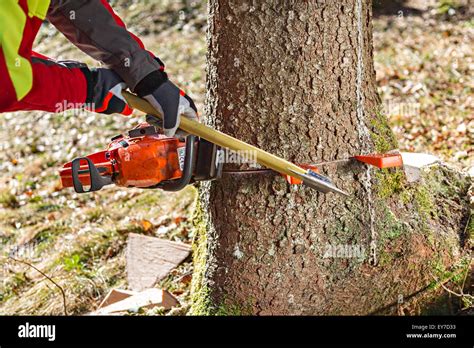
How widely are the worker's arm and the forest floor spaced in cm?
125

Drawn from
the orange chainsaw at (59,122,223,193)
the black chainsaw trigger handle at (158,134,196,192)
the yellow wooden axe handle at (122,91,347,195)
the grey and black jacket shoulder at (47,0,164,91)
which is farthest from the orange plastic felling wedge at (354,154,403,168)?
the grey and black jacket shoulder at (47,0,164,91)

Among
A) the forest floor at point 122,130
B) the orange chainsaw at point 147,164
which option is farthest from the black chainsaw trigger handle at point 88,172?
the forest floor at point 122,130

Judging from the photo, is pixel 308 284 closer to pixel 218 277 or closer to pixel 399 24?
pixel 218 277

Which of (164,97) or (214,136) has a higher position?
(164,97)

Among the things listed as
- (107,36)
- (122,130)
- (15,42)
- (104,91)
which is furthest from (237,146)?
(122,130)

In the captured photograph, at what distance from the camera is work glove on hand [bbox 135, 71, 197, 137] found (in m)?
2.62

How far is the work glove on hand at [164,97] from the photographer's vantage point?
103 inches

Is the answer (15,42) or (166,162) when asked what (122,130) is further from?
(15,42)

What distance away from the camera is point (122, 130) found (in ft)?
19.5

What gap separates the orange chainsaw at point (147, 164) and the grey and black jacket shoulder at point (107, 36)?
281 millimetres

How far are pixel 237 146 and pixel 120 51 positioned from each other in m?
0.60

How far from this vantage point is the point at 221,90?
299cm

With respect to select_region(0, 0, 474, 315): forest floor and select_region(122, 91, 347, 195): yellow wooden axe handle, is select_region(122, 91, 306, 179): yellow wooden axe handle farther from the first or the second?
select_region(0, 0, 474, 315): forest floor
